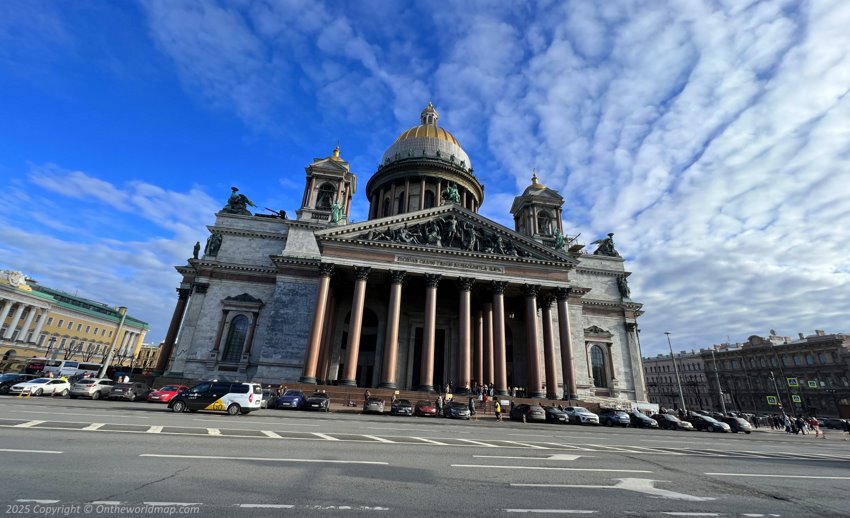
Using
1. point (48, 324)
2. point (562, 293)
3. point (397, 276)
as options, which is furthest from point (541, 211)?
point (48, 324)

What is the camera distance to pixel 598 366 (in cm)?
4141

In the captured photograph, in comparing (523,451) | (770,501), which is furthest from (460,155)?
(770,501)

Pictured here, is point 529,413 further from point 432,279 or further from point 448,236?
point 448,236

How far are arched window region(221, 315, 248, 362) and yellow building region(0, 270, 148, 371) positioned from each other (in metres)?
29.5

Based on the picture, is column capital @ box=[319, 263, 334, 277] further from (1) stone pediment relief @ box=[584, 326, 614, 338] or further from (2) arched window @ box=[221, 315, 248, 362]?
(1) stone pediment relief @ box=[584, 326, 614, 338]

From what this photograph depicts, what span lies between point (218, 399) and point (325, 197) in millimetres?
29533

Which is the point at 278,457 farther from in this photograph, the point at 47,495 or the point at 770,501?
the point at 770,501

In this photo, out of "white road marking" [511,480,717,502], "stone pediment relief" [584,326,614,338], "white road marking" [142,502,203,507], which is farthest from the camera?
"stone pediment relief" [584,326,614,338]

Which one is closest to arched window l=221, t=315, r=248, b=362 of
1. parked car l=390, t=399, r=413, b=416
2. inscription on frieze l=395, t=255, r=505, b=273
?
inscription on frieze l=395, t=255, r=505, b=273

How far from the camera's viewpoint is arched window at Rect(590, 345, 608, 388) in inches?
1607

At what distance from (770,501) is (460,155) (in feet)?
170

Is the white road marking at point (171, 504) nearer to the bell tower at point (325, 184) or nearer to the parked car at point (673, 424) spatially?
the parked car at point (673, 424)

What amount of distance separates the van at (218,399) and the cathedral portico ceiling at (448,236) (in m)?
15.4

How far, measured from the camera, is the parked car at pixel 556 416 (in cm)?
2478
